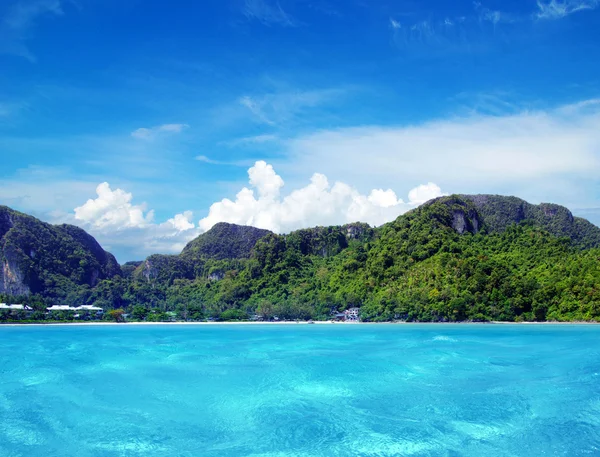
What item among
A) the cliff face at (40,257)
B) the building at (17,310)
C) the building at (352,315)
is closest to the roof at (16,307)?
the building at (17,310)

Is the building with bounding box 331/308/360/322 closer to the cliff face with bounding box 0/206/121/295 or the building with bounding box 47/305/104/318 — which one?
the building with bounding box 47/305/104/318

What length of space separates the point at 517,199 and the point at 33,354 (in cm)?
11916

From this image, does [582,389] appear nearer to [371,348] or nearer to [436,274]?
[371,348]

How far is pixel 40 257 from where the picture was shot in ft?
367

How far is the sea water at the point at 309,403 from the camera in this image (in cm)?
1371

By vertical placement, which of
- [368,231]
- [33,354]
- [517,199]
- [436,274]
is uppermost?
[517,199]

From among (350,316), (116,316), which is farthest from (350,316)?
(116,316)

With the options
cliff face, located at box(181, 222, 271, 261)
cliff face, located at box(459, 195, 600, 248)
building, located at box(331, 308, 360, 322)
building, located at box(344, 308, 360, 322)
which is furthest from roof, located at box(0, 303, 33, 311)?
cliff face, located at box(459, 195, 600, 248)

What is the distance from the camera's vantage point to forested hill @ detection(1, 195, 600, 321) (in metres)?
60.1

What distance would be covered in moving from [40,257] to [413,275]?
8618 cm

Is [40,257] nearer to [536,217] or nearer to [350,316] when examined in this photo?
[350,316]

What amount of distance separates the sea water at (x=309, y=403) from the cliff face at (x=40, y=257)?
8027 cm

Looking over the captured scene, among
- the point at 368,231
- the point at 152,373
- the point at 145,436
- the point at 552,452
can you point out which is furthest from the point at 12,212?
the point at 552,452

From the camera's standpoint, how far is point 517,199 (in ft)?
415
